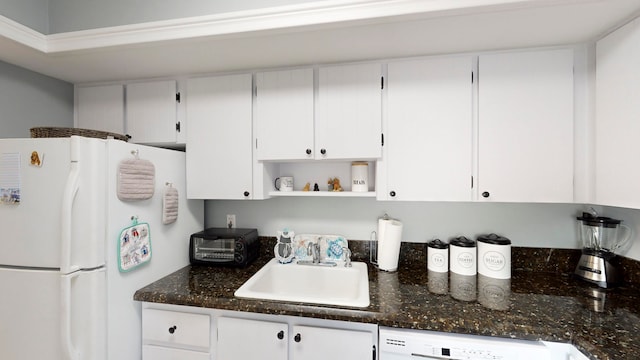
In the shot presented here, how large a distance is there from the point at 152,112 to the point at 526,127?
7.28ft

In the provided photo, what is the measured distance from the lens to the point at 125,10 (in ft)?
4.93

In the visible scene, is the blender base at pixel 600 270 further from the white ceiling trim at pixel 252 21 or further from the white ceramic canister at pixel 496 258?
the white ceiling trim at pixel 252 21

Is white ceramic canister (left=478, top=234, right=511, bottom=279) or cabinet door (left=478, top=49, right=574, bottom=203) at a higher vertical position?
cabinet door (left=478, top=49, right=574, bottom=203)

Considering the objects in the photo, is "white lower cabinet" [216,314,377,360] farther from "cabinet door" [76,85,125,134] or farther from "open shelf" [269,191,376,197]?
"cabinet door" [76,85,125,134]

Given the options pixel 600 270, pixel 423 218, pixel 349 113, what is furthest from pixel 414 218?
pixel 600 270

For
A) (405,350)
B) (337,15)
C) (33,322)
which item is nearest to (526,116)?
(337,15)

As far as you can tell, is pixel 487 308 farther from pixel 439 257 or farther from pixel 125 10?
pixel 125 10

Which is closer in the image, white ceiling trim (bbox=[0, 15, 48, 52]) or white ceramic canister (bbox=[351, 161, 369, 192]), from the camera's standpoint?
white ceiling trim (bbox=[0, 15, 48, 52])

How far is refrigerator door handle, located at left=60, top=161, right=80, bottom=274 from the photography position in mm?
1114

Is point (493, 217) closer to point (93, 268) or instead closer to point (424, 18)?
point (424, 18)

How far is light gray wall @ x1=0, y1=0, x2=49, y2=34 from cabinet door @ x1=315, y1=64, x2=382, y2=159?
1.61m

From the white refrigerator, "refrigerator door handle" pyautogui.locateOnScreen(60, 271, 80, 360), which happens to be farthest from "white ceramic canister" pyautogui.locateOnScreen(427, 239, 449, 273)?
"refrigerator door handle" pyautogui.locateOnScreen(60, 271, 80, 360)

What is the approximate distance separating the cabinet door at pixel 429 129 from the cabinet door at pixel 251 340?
905 mm

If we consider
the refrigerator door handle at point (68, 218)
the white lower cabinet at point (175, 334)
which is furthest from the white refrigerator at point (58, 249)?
the white lower cabinet at point (175, 334)
